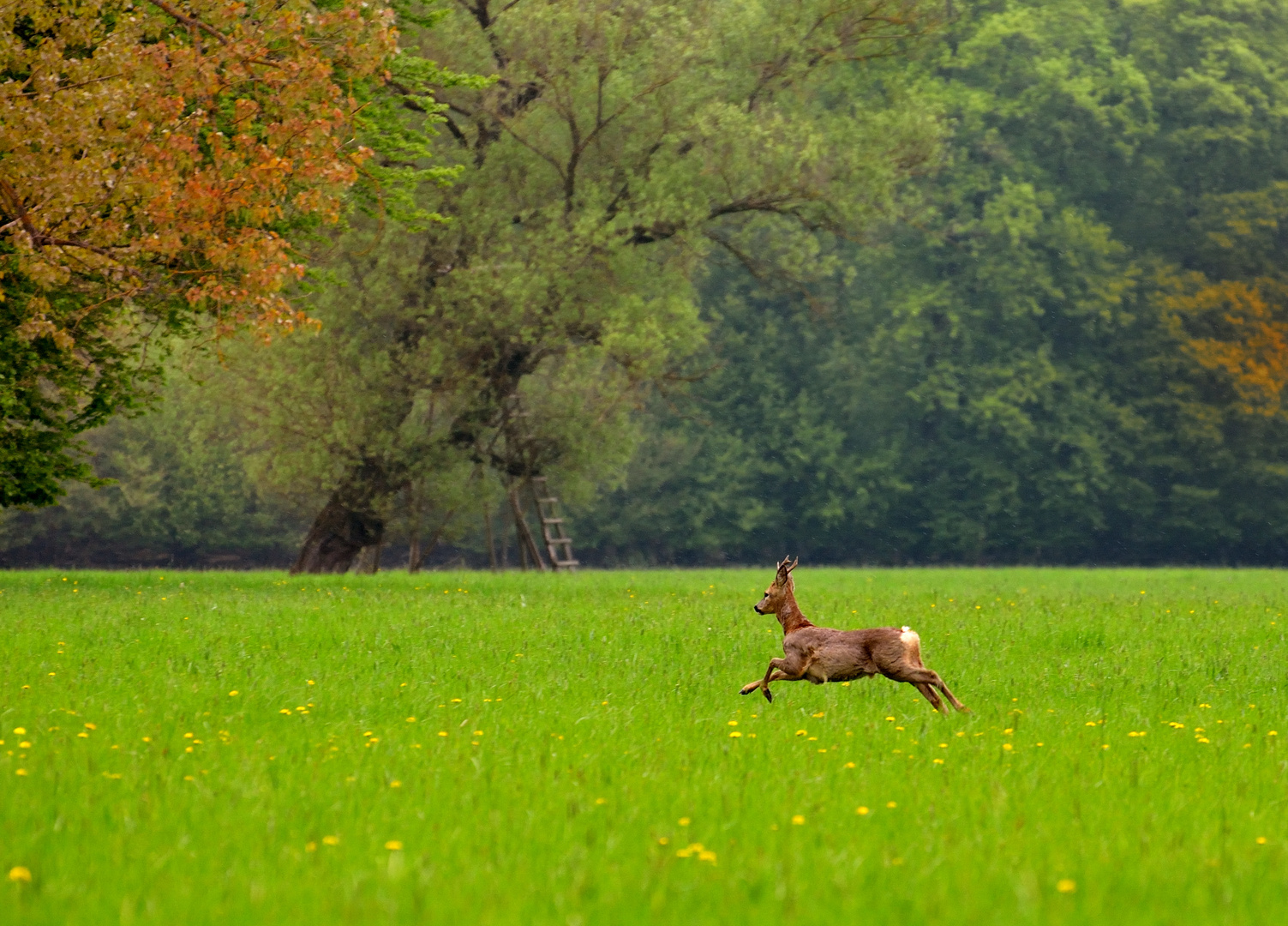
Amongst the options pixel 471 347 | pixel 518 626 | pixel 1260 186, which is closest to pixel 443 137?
pixel 471 347

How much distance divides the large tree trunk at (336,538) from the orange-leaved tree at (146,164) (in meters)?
8.56

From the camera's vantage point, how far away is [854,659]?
965cm

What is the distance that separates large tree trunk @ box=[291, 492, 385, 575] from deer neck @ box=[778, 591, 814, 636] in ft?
59.3

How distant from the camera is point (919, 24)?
91.0 feet

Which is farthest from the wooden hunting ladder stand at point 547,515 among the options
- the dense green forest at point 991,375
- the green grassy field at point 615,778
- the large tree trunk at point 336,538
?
the green grassy field at point 615,778

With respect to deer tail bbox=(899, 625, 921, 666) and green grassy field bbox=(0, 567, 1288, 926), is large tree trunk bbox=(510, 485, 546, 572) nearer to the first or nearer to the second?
green grassy field bbox=(0, 567, 1288, 926)

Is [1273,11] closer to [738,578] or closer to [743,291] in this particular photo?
[743,291]

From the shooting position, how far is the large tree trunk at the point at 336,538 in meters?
27.7

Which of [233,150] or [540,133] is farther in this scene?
[540,133]

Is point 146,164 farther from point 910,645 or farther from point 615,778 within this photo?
point 615,778

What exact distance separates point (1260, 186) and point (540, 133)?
2954 cm

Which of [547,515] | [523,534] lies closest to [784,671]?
[523,534]

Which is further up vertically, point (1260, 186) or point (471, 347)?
point (1260, 186)

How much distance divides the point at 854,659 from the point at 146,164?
10.0 metres
